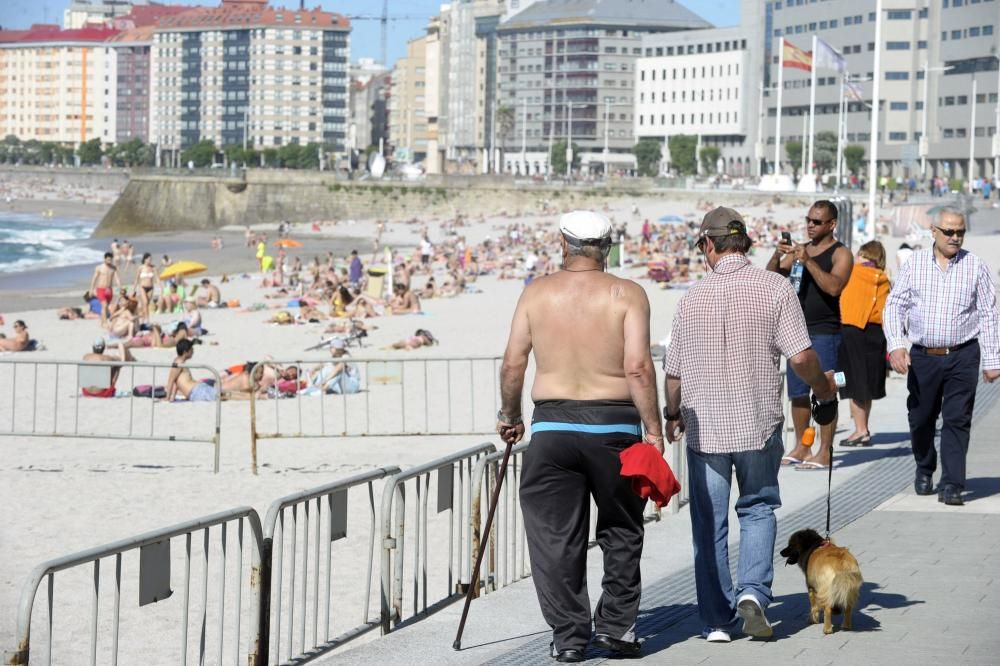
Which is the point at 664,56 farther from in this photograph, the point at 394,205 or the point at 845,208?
the point at 845,208

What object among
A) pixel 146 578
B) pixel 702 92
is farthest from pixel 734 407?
pixel 702 92

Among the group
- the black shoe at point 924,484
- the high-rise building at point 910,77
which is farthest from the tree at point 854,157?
the black shoe at point 924,484

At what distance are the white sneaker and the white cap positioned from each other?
144cm

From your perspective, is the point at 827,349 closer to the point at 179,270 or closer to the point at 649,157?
the point at 179,270

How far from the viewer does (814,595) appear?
19.3 ft

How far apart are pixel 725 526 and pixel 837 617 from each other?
0.67m

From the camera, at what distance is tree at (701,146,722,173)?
419ft

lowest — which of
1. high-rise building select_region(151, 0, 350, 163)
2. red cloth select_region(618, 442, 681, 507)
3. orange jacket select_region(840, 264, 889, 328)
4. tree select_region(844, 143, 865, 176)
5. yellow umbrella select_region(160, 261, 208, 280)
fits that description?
yellow umbrella select_region(160, 261, 208, 280)

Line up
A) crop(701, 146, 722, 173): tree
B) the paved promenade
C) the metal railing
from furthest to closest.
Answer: crop(701, 146, 722, 173): tree → the metal railing → the paved promenade

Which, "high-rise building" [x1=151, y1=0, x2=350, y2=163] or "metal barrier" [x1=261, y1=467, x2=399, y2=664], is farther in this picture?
"high-rise building" [x1=151, y1=0, x2=350, y2=163]

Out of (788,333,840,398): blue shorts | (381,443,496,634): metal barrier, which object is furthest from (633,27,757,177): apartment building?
(381,443,496,634): metal barrier

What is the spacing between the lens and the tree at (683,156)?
130625mm

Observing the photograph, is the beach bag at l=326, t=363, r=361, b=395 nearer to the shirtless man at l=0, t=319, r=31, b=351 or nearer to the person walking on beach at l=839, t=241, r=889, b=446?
the person walking on beach at l=839, t=241, r=889, b=446

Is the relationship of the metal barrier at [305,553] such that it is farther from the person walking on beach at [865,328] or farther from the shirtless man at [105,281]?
the shirtless man at [105,281]
